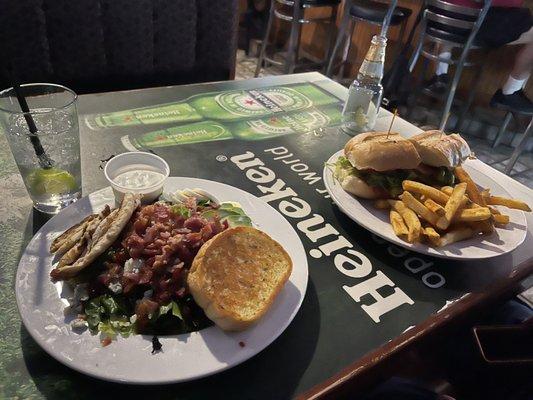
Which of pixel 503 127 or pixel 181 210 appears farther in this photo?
pixel 503 127

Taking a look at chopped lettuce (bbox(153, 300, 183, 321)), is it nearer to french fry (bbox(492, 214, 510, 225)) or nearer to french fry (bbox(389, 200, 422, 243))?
french fry (bbox(389, 200, 422, 243))

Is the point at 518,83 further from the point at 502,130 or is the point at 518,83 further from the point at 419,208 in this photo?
the point at 419,208

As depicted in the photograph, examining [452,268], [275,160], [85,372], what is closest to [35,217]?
[85,372]

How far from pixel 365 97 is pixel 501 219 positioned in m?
0.88

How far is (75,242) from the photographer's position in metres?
1.01

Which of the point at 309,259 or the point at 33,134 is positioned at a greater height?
the point at 33,134

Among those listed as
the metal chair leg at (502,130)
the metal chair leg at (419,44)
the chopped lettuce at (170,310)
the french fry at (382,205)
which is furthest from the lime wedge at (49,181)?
the metal chair leg at (502,130)

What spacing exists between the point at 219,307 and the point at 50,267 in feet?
1.38

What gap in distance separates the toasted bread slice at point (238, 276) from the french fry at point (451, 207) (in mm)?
497

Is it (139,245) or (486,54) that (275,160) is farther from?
(486,54)

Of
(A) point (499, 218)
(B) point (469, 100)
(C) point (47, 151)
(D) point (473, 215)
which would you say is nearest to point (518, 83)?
(B) point (469, 100)

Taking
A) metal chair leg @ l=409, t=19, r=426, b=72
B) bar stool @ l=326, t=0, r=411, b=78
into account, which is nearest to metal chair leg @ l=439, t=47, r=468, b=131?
metal chair leg @ l=409, t=19, r=426, b=72

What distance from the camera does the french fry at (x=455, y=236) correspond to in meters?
1.20

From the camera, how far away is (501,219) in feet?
4.26
